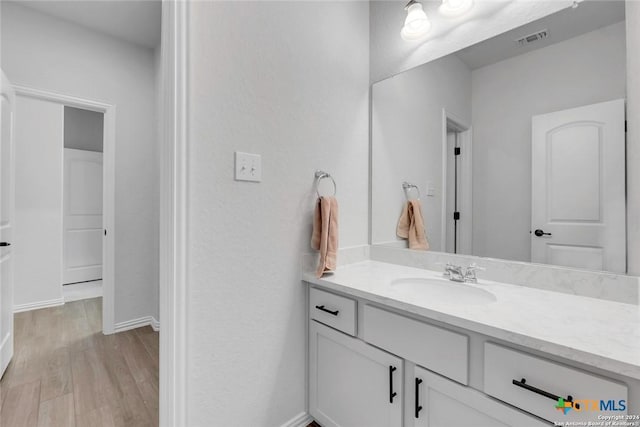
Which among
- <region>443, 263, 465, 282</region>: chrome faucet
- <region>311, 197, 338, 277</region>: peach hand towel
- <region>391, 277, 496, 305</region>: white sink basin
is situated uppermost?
<region>311, 197, 338, 277</region>: peach hand towel

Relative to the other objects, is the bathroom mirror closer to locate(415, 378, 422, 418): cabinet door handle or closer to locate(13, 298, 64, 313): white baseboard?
locate(415, 378, 422, 418): cabinet door handle

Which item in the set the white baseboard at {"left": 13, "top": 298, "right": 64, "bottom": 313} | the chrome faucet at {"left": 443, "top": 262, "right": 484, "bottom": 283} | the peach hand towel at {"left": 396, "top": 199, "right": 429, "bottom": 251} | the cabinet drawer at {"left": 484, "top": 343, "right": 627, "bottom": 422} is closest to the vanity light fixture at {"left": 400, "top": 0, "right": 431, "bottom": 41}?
the peach hand towel at {"left": 396, "top": 199, "right": 429, "bottom": 251}

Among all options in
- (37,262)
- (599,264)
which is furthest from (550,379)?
(37,262)

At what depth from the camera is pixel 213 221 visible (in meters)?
1.16

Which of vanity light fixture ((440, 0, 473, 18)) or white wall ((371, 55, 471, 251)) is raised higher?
vanity light fixture ((440, 0, 473, 18))

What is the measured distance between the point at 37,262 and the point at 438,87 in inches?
159

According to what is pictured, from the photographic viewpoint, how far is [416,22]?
60.3 inches

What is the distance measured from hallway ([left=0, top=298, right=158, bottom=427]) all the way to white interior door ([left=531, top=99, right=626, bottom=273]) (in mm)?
2061

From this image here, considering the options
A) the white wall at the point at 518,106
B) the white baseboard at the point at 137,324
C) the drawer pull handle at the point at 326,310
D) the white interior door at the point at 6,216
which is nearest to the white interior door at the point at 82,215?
the white baseboard at the point at 137,324

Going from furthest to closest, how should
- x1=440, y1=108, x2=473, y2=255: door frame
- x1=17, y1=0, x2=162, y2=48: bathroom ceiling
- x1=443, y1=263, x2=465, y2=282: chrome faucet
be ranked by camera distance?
x1=17, y1=0, x2=162, y2=48: bathroom ceiling < x1=440, y1=108, x2=473, y2=255: door frame < x1=443, y1=263, x2=465, y2=282: chrome faucet

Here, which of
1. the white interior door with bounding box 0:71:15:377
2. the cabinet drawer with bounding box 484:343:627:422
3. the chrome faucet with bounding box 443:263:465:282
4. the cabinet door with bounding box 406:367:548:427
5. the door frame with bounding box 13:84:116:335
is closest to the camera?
the cabinet drawer with bounding box 484:343:627:422

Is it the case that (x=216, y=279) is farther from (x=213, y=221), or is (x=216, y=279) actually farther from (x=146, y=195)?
(x=146, y=195)

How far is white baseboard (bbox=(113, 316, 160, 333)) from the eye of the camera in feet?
8.51

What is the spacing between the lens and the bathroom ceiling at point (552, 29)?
108 centimetres
